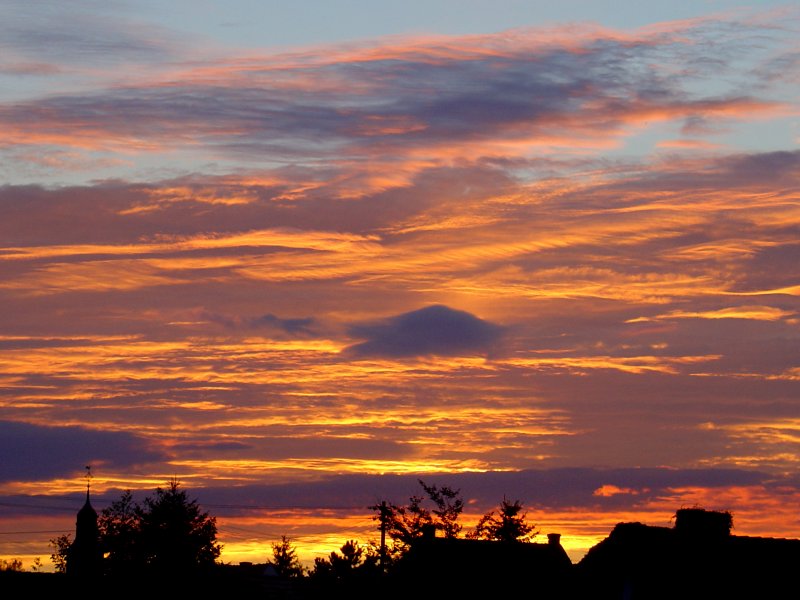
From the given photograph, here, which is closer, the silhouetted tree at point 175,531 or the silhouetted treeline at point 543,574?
the silhouetted treeline at point 543,574

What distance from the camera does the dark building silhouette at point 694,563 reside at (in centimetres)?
5159

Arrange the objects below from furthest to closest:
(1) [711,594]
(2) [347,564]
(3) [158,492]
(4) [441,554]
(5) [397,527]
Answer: (2) [347,564] → (3) [158,492] → (5) [397,527] → (4) [441,554] → (1) [711,594]


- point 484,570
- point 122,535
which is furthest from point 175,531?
point 484,570

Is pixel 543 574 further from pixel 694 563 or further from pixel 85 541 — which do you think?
pixel 85 541

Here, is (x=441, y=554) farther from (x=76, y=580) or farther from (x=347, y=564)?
(x=347, y=564)

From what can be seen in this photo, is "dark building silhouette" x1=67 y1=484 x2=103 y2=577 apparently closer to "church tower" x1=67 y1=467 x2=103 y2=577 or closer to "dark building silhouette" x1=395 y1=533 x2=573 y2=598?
"church tower" x1=67 y1=467 x2=103 y2=577

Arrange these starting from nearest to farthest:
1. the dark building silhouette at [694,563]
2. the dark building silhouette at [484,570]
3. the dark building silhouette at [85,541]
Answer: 1. the dark building silhouette at [694,563]
2. the dark building silhouette at [484,570]
3. the dark building silhouette at [85,541]

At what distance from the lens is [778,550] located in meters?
53.2

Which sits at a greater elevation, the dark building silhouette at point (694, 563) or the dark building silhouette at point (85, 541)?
the dark building silhouette at point (85, 541)

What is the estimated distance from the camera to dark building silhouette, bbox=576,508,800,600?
169 feet

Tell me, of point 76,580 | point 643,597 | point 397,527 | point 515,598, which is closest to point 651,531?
point 643,597

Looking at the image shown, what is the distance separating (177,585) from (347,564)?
9017 centimetres

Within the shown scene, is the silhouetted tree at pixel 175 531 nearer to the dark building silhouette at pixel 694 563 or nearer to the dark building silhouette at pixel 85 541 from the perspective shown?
the dark building silhouette at pixel 85 541

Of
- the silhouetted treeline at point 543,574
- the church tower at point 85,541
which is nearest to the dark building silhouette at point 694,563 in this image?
the silhouetted treeline at point 543,574
